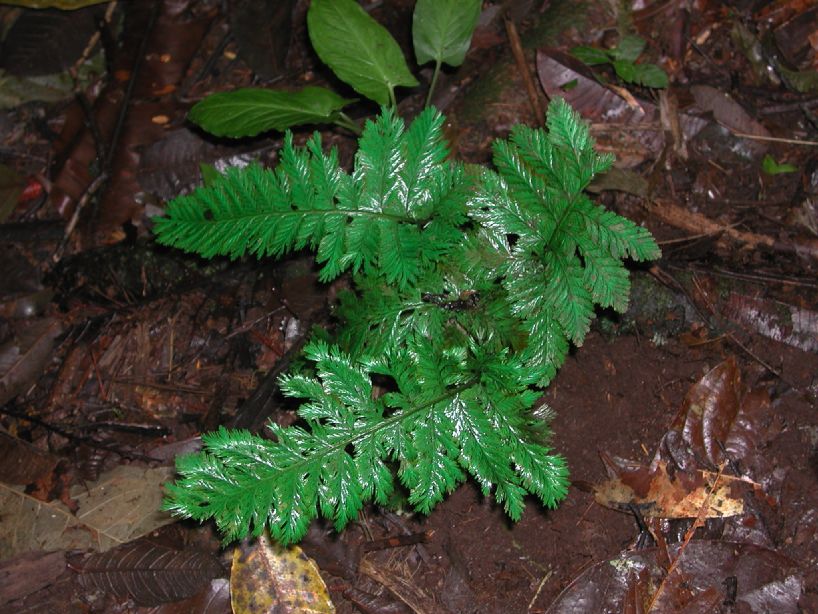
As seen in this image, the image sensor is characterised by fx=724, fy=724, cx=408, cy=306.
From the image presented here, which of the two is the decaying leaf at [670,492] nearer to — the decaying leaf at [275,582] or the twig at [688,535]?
the twig at [688,535]

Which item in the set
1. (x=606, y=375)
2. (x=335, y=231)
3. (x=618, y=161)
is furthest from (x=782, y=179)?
(x=335, y=231)

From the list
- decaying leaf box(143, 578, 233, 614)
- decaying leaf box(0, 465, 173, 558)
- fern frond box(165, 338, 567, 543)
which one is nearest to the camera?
fern frond box(165, 338, 567, 543)

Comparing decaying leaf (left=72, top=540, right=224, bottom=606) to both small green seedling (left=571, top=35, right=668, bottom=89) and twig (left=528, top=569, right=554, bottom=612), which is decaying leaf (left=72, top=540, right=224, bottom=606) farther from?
small green seedling (left=571, top=35, right=668, bottom=89)

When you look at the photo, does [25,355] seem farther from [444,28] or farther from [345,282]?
[444,28]

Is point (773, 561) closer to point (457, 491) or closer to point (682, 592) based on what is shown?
point (682, 592)

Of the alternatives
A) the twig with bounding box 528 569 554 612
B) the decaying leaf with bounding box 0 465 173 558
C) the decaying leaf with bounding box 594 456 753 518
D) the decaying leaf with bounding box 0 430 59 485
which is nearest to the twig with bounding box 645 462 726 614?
the decaying leaf with bounding box 594 456 753 518
